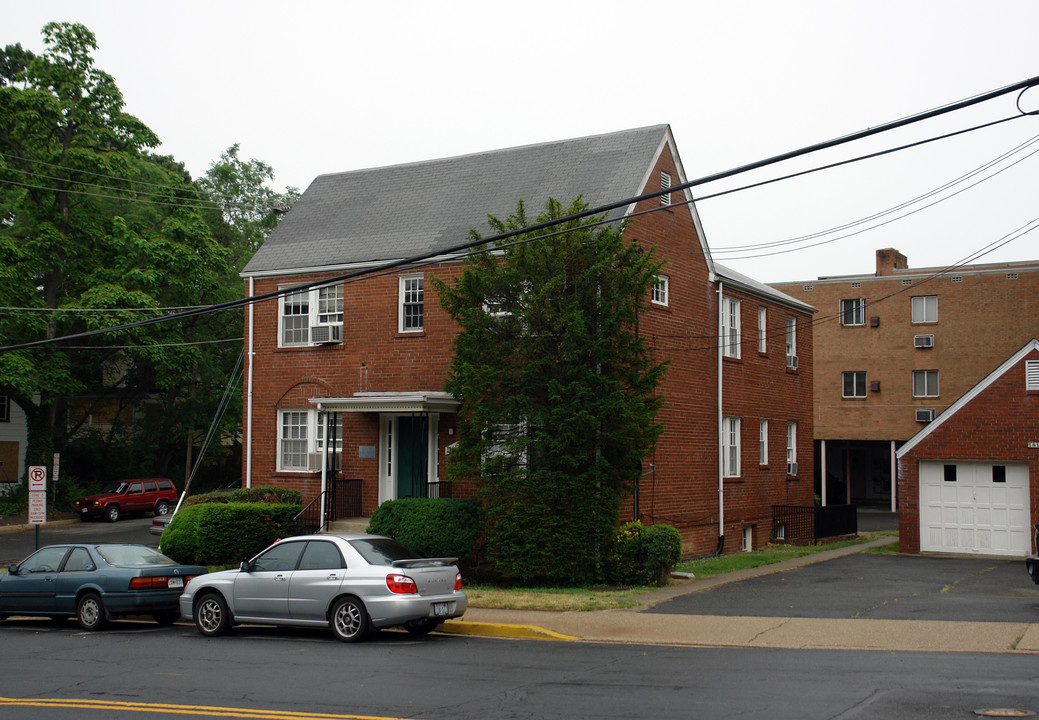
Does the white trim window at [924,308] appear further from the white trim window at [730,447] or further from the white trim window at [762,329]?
the white trim window at [730,447]

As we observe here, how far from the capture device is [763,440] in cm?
2931

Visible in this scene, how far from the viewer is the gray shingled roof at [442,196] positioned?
2355cm

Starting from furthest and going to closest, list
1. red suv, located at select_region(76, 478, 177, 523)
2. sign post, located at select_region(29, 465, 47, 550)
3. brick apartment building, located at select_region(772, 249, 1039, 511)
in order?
brick apartment building, located at select_region(772, 249, 1039, 511)
red suv, located at select_region(76, 478, 177, 523)
sign post, located at select_region(29, 465, 47, 550)

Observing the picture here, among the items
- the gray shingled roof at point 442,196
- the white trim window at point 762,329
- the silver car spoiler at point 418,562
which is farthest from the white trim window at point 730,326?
the silver car spoiler at point 418,562

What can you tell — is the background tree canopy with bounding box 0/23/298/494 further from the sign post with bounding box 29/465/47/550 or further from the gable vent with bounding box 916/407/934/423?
the gable vent with bounding box 916/407/934/423

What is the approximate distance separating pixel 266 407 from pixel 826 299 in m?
33.4

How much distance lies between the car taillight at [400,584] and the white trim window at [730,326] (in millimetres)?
15002

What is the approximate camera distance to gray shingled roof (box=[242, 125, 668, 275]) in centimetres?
2355

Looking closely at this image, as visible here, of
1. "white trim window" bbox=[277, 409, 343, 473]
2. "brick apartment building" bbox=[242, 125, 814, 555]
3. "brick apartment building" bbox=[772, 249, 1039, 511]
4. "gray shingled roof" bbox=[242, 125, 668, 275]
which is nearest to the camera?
"brick apartment building" bbox=[242, 125, 814, 555]

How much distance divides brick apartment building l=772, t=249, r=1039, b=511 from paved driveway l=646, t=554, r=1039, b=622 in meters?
25.3

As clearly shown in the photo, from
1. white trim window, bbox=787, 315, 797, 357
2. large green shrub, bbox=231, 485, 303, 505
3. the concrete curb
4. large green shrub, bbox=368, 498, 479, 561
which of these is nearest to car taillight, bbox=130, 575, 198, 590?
the concrete curb

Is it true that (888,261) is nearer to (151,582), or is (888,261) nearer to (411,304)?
(411,304)

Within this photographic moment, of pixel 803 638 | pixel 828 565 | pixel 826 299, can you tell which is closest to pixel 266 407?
pixel 828 565

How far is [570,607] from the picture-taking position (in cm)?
1673
